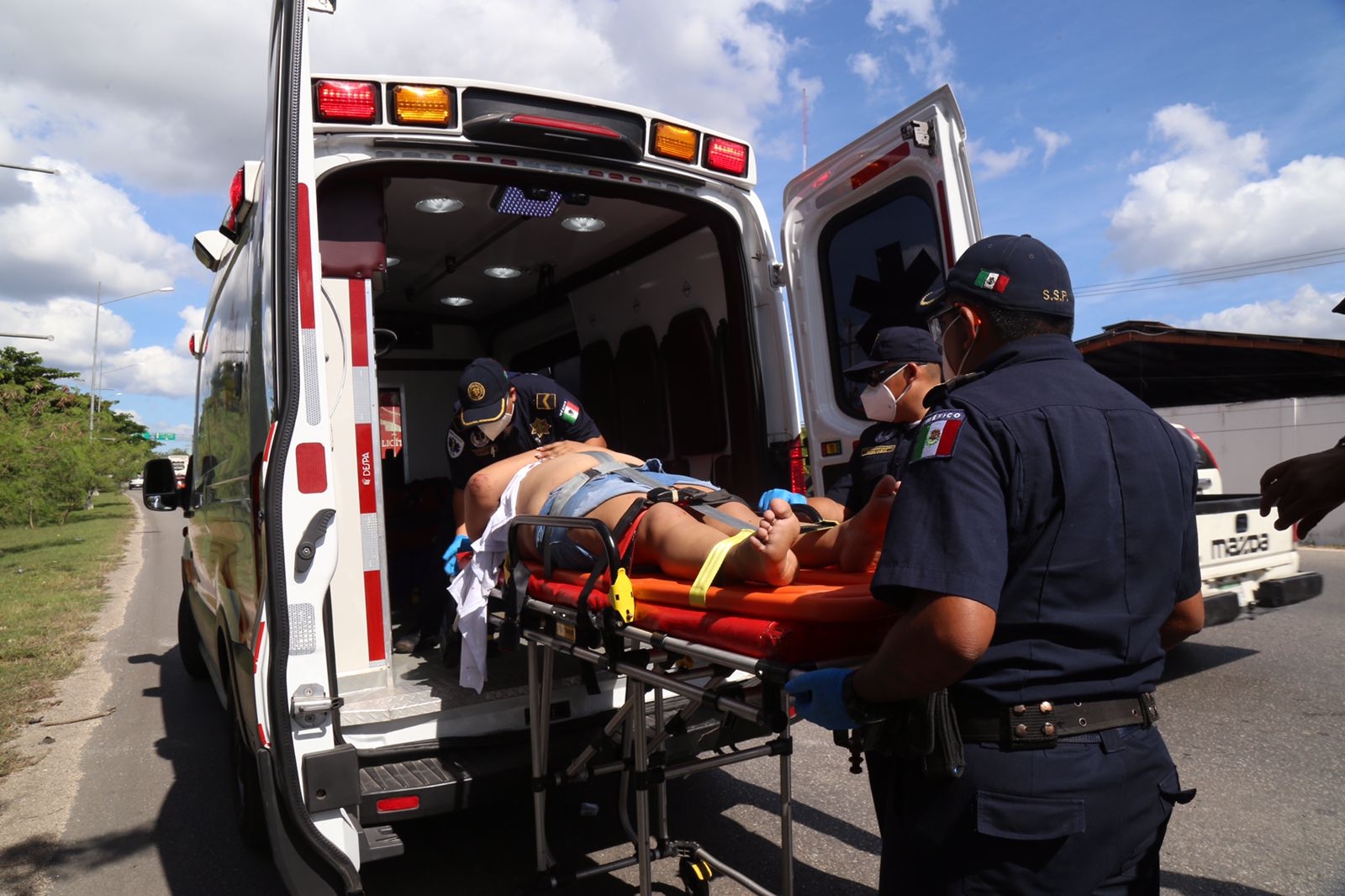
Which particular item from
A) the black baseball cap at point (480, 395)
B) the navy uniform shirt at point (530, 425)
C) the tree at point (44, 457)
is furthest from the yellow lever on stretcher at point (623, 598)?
the tree at point (44, 457)

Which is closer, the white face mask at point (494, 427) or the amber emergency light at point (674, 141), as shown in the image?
the amber emergency light at point (674, 141)

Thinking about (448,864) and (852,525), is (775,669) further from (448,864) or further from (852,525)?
(448,864)

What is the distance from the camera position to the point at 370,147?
10.4 feet

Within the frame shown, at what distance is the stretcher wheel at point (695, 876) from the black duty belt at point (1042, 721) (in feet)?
5.79

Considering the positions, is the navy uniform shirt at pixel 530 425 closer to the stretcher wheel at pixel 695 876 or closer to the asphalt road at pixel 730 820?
the asphalt road at pixel 730 820

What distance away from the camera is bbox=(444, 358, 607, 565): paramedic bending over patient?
3.95 meters

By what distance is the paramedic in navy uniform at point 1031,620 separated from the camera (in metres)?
1.43

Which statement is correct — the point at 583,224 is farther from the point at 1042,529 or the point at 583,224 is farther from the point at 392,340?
the point at 1042,529

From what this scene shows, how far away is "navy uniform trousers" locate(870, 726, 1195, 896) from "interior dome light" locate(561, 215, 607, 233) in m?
4.18

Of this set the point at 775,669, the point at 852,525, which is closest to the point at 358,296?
the point at 852,525

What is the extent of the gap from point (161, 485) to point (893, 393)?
4845mm

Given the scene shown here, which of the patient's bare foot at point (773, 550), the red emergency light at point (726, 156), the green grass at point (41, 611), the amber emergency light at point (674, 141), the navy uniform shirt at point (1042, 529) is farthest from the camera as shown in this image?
the green grass at point (41, 611)

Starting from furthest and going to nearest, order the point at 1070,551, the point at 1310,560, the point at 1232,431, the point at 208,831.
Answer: the point at 1232,431
the point at 1310,560
the point at 208,831
the point at 1070,551

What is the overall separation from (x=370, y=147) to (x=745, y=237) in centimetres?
172
